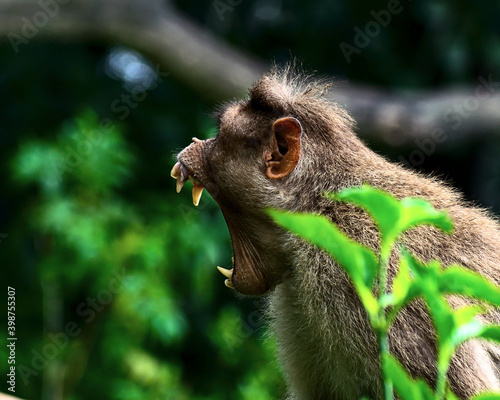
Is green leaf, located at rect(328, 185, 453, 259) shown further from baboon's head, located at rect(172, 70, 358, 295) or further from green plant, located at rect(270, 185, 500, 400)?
baboon's head, located at rect(172, 70, 358, 295)

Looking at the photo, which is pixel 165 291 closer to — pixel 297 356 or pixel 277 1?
pixel 297 356

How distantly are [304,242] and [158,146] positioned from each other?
4.31 metres

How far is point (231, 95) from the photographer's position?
262 inches

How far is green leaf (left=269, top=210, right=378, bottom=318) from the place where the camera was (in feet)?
2.91

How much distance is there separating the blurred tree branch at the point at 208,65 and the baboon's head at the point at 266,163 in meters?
3.38

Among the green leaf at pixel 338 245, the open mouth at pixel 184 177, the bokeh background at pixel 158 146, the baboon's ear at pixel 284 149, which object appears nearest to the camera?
the green leaf at pixel 338 245

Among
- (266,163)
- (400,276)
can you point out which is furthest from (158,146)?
(400,276)

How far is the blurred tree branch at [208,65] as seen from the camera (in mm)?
6402

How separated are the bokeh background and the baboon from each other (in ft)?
1.86

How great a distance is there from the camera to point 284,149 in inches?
115

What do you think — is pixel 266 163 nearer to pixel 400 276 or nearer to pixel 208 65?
pixel 400 276

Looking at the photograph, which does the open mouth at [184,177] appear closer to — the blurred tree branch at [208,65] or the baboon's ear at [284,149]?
the baboon's ear at [284,149]

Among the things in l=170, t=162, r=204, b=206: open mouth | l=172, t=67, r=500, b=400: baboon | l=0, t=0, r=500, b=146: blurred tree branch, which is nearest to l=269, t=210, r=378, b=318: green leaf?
l=172, t=67, r=500, b=400: baboon

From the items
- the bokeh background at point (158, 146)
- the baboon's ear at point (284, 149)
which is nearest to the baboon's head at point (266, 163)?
the baboon's ear at point (284, 149)
